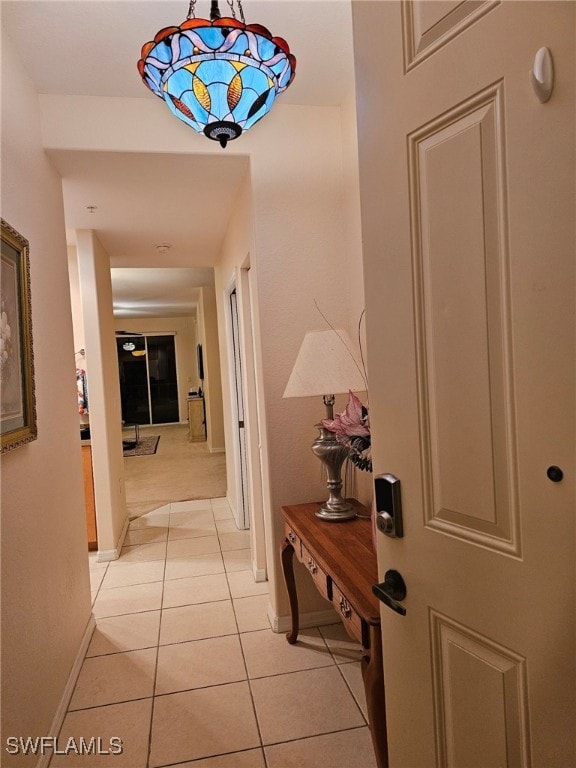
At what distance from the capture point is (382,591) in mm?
1171

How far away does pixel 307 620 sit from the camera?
2.79 metres

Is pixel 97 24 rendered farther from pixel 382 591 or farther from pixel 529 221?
pixel 382 591

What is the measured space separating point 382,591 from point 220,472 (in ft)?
19.7

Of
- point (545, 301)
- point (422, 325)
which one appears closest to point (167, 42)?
point (422, 325)

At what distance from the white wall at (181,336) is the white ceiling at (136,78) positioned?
27.5 feet

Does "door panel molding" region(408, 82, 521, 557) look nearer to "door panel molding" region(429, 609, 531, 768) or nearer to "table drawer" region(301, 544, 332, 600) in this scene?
"door panel molding" region(429, 609, 531, 768)

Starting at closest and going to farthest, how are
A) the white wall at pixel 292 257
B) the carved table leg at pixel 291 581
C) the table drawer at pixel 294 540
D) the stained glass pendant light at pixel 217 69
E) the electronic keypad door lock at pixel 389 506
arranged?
the electronic keypad door lock at pixel 389 506 → the stained glass pendant light at pixel 217 69 → the table drawer at pixel 294 540 → the carved table leg at pixel 291 581 → the white wall at pixel 292 257

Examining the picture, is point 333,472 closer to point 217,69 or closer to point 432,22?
point 217,69

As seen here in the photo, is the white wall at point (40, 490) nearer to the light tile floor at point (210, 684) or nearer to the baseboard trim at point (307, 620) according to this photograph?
the light tile floor at point (210, 684)

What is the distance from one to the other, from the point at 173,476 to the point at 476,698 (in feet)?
20.7

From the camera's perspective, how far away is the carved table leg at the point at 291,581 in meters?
2.54

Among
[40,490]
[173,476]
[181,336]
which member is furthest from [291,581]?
[181,336]

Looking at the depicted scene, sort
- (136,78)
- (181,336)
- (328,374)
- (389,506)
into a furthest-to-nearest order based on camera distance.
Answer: (181,336) → (136,78) → (328,374) → (389,506)

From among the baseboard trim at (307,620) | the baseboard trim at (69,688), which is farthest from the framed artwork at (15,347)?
the baseboard trim at (307,620)
